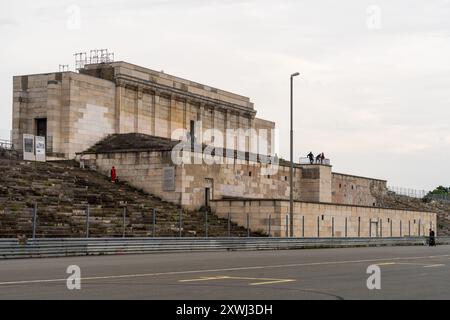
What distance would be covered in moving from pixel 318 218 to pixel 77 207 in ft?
64.1

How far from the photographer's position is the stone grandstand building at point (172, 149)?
2063 inches

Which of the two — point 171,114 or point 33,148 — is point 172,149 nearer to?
point 33,148

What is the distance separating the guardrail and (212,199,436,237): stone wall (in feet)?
13.1

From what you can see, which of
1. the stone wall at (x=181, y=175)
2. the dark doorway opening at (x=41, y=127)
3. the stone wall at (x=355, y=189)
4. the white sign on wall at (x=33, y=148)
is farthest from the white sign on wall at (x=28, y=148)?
the stone wall at (x=355, y=189)

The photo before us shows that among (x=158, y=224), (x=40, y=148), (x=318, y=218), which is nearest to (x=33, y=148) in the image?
(x=40, y=148)

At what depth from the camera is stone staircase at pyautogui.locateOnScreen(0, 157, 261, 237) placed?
36.4 meters

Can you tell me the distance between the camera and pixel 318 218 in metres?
54.6

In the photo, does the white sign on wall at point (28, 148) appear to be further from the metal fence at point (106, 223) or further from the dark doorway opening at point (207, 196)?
the dark doorway opening at point (207, 196)

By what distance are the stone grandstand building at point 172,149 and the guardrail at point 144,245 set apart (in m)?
4.43
